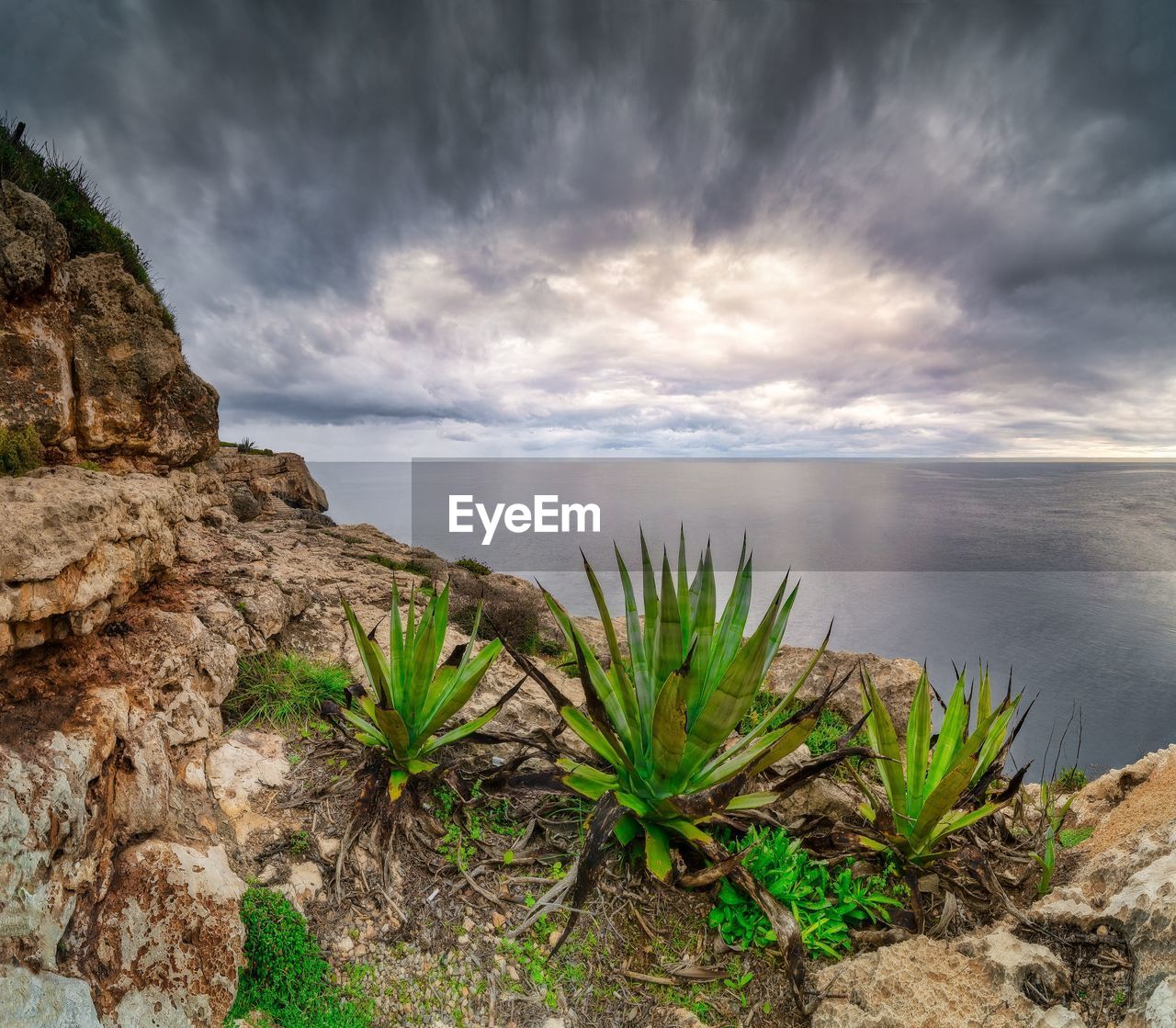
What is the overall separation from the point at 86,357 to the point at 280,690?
305cm

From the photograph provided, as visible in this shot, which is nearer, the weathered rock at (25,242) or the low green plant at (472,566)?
the weathered rock at (25,242)

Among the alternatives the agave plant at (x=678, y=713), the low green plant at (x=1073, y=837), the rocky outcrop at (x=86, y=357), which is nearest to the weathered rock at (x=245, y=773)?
the agave plant at (x=678, y=713)

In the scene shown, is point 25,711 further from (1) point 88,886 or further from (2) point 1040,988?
(2) point 1040,988

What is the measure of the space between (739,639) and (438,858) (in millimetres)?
1856

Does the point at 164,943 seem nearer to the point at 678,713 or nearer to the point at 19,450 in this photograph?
the point at 678,713

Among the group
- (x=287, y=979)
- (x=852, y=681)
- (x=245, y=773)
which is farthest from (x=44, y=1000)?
(x=852, y=681)

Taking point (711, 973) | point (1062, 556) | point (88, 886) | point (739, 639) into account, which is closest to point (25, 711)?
point (88, 886)

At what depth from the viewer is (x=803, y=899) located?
237cm

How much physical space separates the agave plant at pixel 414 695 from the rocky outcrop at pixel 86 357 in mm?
2811

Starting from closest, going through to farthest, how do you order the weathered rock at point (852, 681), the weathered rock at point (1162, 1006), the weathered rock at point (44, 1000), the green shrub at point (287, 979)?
the weathered rock at point (44, 1000) < the weathered rock at point (1162, 1006) < the green shrub at point (287, 979) < the weathered rock at point (852, 681)

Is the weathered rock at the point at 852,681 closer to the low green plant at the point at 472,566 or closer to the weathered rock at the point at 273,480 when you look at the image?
the low green plant at the point at 472,566

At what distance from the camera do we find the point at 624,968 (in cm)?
215

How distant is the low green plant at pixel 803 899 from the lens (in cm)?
223

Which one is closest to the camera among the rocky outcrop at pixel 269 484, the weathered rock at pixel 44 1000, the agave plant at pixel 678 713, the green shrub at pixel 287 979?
the weathered rock at pixel 44 1000
